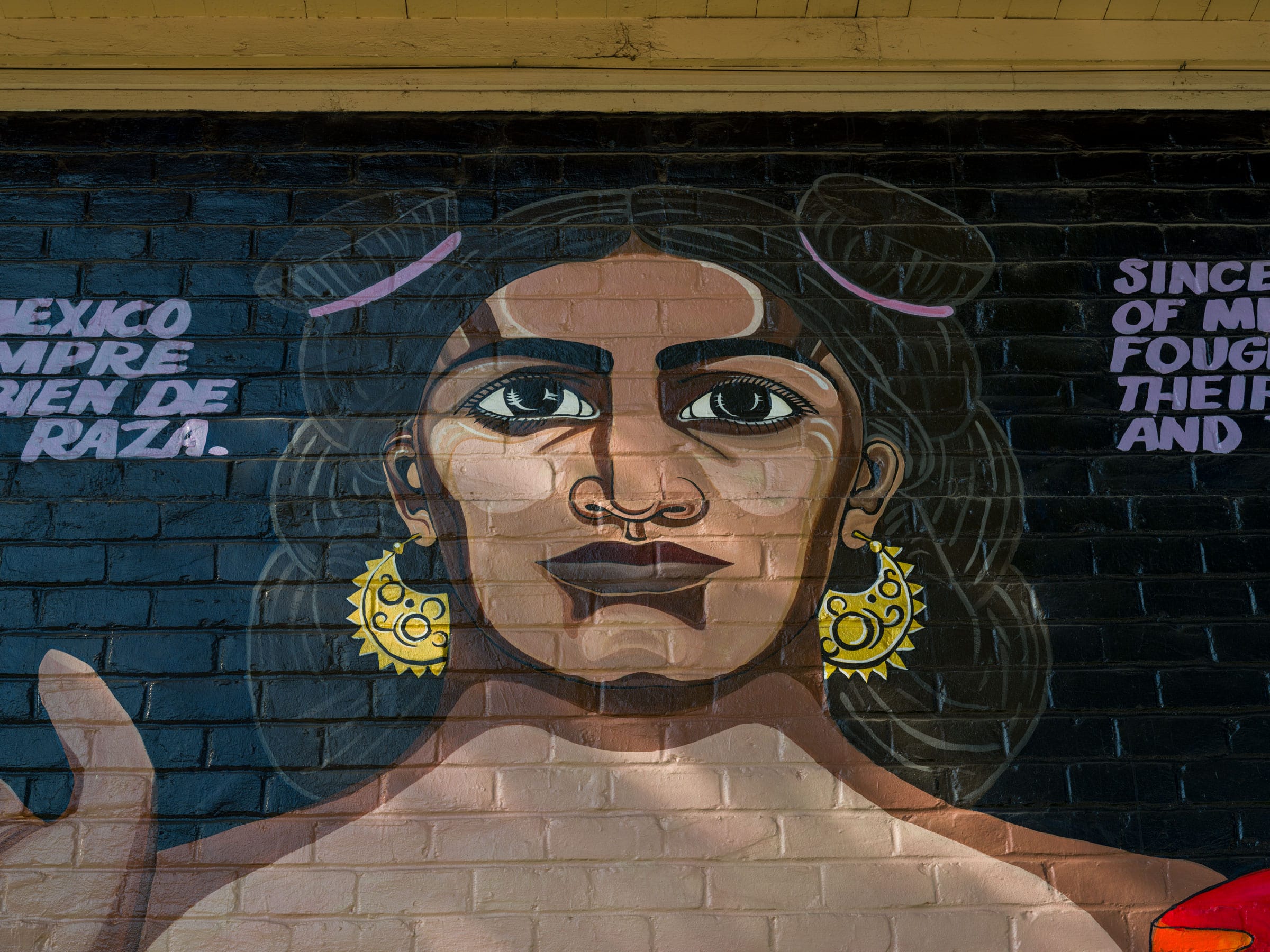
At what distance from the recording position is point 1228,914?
2.12 meters

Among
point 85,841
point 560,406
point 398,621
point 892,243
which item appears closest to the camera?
point 85,841

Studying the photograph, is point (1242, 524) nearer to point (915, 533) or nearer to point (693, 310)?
point (915, 533)

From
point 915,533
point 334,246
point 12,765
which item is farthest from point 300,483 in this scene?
point 915,533

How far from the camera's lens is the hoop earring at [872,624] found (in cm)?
224

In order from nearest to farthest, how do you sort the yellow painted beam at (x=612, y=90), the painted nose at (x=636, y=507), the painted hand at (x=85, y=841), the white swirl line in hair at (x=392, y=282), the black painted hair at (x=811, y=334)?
the painted hand at (x=85, y=841)
the black painted hair at (x=811, y=334)
the painted nose at (x=636, y=507)
the white swirl line in hair at (x=392, y=282)
the yellow painted beam at (x=612, y=90)

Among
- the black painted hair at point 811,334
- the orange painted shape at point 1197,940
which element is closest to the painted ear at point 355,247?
the black painted hair at point 811,334

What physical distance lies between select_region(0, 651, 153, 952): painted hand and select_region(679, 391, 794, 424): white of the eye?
148 cm

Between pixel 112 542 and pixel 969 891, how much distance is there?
2.15 meters

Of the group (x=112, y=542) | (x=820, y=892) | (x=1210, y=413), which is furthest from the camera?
(x=1210, y=413)

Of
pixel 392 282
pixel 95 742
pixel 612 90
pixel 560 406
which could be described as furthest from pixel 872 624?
pixel 95 742

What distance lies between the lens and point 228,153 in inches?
99.7

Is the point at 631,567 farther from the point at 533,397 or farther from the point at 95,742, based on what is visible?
the point at 95,742

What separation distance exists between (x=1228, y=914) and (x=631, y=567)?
1.54 metres

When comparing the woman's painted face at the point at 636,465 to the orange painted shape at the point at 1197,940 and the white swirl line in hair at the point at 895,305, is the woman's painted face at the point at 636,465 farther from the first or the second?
the orange painted shape at the point at 1197,940
